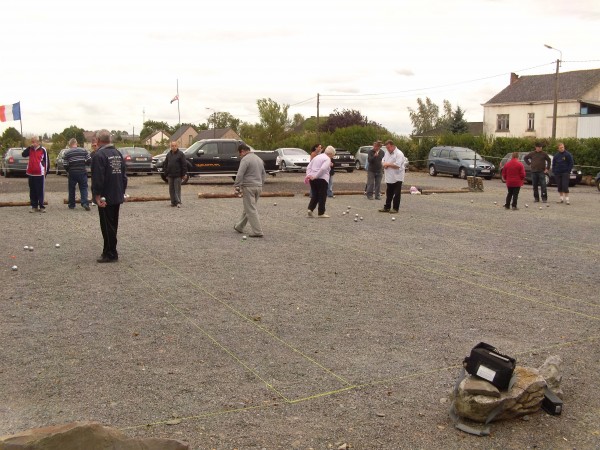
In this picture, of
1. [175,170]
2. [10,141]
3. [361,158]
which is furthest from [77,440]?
[10,141]

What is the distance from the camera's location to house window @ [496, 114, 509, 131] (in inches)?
2448

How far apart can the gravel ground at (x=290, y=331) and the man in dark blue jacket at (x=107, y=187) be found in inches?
14.5

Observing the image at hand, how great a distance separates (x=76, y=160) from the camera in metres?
17.5

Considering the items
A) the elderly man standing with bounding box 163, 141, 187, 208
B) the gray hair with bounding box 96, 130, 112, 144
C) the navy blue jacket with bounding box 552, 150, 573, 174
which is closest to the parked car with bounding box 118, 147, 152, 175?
the elderly man standing with bounding box 163, 141, 187, 208

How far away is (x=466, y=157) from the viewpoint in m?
37.2

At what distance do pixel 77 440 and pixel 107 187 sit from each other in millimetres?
7102

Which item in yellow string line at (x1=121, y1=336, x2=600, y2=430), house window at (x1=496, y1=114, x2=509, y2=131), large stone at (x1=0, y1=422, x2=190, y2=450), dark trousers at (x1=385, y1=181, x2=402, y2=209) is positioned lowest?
yellow string line at (x1=121, y1=336, x2=600, y2=430)

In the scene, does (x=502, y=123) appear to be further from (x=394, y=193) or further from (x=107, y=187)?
(x=107, y=187)

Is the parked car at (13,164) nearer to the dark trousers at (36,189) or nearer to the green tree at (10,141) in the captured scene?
the green tree at (10,141)

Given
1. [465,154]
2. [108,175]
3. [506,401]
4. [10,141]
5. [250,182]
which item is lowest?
[506,401]

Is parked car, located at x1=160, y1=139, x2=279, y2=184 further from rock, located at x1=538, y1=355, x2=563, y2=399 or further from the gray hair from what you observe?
rock, located at x1=538, y1=355, x2=563, y2=399

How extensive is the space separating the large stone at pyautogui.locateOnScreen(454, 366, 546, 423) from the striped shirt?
47.4ft

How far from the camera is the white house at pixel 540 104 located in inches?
2162

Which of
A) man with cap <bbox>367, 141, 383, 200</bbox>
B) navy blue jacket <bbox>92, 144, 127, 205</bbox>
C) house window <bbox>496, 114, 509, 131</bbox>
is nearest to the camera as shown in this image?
navy blue jacket <bbox>92, 144, 127, 205</bbox>
